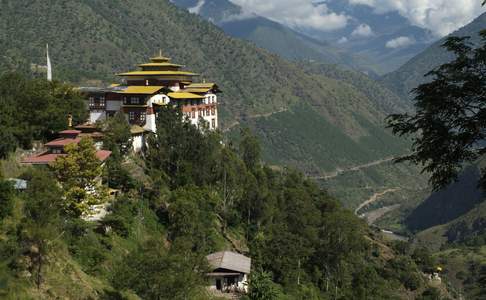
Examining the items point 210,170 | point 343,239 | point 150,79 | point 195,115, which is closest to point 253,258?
point 210,170

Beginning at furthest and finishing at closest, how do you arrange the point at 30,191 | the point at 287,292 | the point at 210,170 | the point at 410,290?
the point at 410,290
the point at 210,170
the point at 287,292
the point at 30,191

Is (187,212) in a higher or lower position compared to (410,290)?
higher

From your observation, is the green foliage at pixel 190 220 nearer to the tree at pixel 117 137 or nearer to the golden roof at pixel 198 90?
the tree at pixel 117 137

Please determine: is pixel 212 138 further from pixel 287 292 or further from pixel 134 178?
pixel 287 292

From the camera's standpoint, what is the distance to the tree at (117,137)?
68062 mm

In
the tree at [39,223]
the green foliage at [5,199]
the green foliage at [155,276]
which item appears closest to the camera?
the tree at [39,223]

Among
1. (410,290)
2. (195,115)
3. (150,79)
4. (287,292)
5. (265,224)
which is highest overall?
(150,79)

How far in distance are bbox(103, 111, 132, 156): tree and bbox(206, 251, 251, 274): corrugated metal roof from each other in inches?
646

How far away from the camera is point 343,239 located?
91.5 meters

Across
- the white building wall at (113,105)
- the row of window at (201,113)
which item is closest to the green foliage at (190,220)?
the white building wall at (113,105)

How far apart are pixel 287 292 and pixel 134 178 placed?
24.2 m

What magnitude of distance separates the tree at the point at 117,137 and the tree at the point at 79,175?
43.7 ft

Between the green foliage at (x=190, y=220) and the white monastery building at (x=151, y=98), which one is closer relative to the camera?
the green foliage at (x=190, y=220)

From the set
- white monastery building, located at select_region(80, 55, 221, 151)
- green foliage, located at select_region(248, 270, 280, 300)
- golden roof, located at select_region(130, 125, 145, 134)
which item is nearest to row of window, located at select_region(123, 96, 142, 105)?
white monastery building, located at select_region(80, 55, 221, 151)
